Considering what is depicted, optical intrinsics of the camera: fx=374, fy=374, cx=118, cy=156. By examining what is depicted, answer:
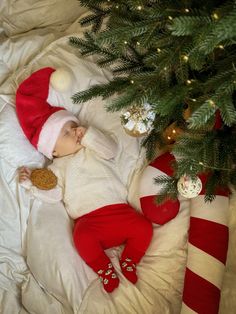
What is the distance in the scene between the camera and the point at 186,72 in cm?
101

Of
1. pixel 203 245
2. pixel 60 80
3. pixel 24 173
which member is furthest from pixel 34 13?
pixel 203 245

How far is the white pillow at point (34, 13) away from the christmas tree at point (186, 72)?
29.1 inches

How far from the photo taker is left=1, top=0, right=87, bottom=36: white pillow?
80.4 inches

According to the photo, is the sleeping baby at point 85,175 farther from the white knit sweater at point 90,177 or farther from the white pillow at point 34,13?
the white pillow at point 34,13

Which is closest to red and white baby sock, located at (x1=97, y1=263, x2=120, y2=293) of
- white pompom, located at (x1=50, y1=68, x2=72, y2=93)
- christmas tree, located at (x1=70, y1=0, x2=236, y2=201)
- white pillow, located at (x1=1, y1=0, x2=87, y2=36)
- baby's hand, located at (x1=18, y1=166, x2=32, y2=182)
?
christmas tree, located at (x1=70, y1=0, x2=236, y2=201)

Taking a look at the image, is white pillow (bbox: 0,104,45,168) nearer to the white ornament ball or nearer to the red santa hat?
the red santa hat

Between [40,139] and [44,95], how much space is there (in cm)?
22

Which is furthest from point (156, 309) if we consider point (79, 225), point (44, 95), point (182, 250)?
point (44, 95)

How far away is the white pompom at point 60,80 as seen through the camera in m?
1.60

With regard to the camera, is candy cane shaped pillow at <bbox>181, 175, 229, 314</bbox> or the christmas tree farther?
candy cane shaped pillow at <bbox>181, 175, 229, 314</bbox>

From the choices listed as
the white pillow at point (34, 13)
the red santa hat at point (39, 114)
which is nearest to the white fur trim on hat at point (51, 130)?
the red santa hat at point (39, 114)

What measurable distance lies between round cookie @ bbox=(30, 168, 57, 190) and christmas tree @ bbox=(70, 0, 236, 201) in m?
0.42

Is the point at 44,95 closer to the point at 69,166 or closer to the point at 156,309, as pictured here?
the point at 69,166

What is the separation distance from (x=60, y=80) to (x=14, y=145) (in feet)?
1.13
